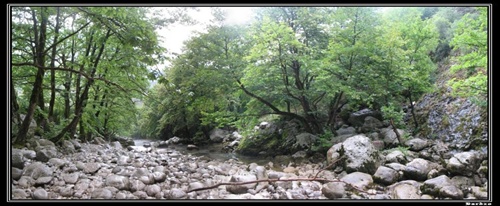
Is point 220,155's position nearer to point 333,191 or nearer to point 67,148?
point 67,148

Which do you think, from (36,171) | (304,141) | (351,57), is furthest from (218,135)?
(36,171)

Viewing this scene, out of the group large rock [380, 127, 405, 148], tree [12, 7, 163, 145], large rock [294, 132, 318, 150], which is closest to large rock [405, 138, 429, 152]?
large rock [380, 127, 405, 148]

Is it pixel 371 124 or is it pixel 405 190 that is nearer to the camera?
pixel 405 190

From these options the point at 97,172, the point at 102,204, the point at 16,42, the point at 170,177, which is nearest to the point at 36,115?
the point at 16,42

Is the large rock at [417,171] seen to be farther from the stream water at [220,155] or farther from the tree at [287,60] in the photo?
the stream water at [220,155]

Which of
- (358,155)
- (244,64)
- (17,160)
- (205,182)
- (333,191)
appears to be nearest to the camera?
(17,160)

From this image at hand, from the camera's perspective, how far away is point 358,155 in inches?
306

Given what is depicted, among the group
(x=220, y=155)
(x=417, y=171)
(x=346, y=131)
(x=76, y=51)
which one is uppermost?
(x=76, y=51)

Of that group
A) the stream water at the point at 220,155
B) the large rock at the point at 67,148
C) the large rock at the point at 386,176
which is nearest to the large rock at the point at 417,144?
the large rock at the point at 386,176

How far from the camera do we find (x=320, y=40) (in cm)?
1164
